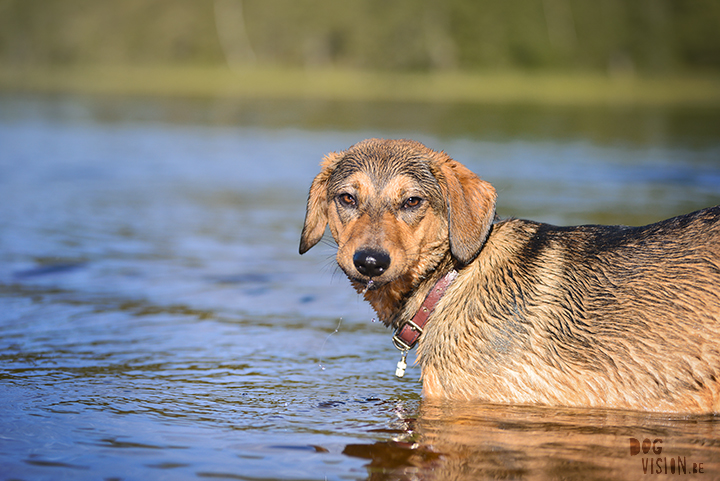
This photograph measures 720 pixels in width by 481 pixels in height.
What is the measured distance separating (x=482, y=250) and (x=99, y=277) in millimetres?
6599

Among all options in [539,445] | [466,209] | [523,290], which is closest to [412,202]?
[466,209]

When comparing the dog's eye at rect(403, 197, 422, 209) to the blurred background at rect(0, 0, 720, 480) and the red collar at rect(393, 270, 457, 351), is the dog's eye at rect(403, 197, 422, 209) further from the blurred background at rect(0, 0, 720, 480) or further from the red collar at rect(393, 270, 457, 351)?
the blurred background at rect(0, 0, 720, 480)

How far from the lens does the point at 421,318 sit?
656cm

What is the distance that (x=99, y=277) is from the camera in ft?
37.3

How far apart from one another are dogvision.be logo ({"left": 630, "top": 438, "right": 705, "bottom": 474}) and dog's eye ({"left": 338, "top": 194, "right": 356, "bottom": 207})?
2.85 m

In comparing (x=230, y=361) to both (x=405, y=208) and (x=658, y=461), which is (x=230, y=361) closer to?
(x=405, y=208)

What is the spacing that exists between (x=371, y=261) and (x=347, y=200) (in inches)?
35.8

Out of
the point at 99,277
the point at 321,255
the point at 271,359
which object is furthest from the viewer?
the point at 321,255

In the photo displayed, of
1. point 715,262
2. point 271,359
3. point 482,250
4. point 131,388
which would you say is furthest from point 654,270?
point 131,388

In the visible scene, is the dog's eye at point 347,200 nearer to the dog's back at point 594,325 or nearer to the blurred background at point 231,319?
the blurred background at point 231,319

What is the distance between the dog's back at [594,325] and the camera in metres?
5.99

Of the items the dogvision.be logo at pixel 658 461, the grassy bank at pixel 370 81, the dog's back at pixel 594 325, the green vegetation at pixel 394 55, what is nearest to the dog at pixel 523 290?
the dog's back at pixel 594 325

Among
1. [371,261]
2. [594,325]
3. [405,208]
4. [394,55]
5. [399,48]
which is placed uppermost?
[399,48]

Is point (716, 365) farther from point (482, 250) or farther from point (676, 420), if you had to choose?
point (482, 250)
